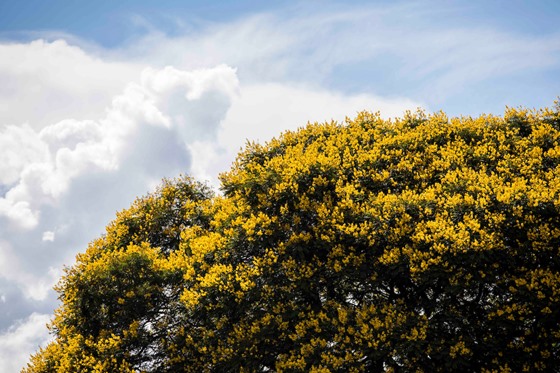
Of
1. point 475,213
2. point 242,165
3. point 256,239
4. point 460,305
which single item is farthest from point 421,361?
point 242,165

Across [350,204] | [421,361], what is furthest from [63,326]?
[421,361]

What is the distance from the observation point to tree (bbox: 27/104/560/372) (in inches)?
588

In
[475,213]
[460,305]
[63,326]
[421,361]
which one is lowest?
[421,361]

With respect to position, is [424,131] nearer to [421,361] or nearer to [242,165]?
[242,165]

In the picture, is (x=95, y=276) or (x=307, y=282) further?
(x=95, y=276)

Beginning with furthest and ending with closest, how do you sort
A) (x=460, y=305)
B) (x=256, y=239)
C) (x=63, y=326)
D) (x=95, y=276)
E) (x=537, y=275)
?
(x=63, y=326)
(x=95, y=276)
(x=256, y=239)
(x=460, y=305)
(x=537, y=275)

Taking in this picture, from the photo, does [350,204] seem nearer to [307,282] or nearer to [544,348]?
[307,282]

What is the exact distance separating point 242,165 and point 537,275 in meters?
11.9

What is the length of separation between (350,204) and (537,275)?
579 centimetres

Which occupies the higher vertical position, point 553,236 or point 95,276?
point 95,276

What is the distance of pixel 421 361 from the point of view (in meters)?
15.2

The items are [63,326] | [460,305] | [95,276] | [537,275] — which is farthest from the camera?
[63,326]

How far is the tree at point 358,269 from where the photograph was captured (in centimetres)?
1493

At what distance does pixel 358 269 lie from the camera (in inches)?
647
